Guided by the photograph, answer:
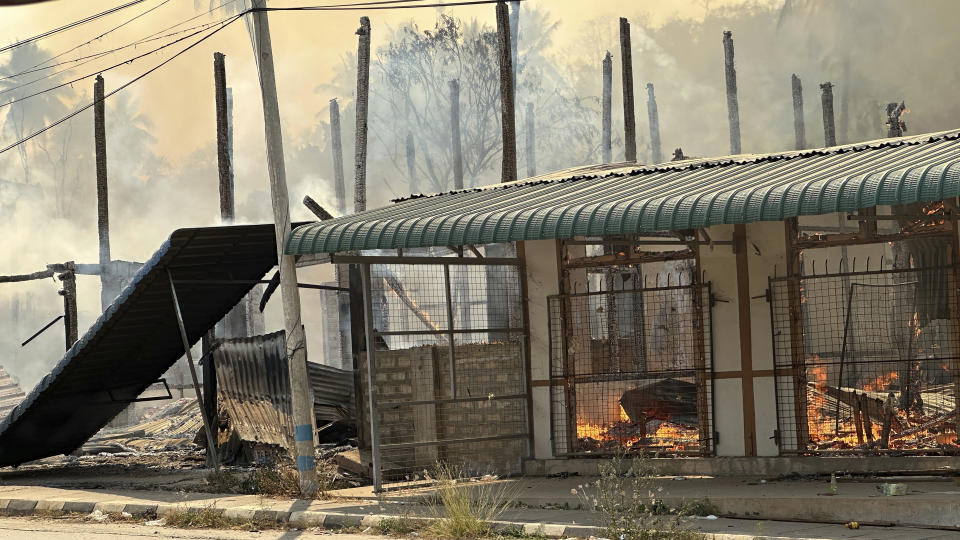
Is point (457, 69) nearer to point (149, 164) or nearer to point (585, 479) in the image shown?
point (149, 164)

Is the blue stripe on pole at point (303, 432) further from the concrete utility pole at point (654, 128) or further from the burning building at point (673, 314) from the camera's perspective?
the concrete utility pole at point (654, 128)

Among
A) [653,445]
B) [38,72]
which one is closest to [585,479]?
[653,445]

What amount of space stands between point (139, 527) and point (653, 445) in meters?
6.26

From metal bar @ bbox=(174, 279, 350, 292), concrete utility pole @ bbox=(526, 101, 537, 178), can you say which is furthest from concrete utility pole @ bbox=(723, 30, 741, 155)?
metal bar @ bbox=(174, 279, 350, 292)

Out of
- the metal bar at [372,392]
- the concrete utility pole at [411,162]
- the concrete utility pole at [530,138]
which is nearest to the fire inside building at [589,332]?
the metal bar at [372,392]

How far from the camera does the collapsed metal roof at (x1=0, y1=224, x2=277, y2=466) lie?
15.8 meters

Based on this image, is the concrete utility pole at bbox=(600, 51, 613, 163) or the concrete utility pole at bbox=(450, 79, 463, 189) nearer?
the concrete utility pole at bbox=(600, 51, 613, 163)

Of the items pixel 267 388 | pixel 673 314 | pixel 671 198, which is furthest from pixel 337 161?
pixel 671 198

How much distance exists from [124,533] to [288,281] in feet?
11.3

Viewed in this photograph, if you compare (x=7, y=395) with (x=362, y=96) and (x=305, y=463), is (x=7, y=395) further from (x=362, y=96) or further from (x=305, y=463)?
(x=305, y=463)

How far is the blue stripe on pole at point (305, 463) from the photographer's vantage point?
45.4 ft

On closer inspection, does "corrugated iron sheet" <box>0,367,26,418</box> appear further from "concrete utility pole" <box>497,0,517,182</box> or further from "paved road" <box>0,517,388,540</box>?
"paved road" <box>0,517,388,540</box>

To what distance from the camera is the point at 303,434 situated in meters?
13.8

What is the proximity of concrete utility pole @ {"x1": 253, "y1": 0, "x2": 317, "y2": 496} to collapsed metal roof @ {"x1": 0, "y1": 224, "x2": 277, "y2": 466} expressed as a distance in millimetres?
1391
